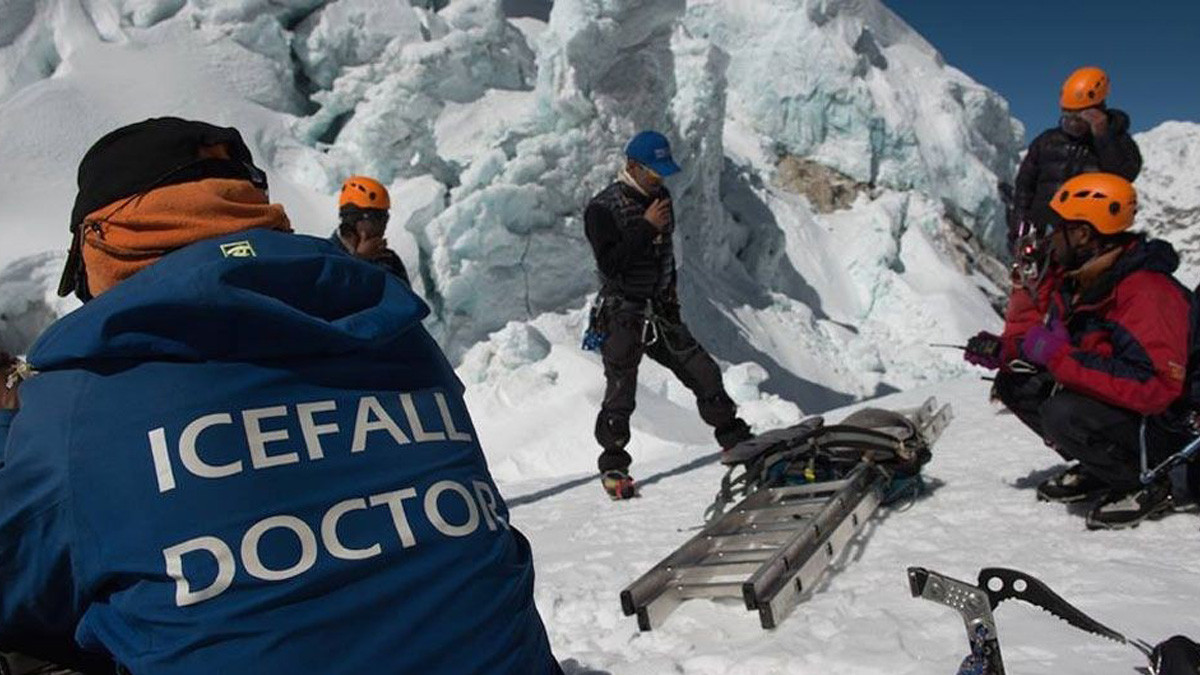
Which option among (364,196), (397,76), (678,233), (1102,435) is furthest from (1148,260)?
(678,233)

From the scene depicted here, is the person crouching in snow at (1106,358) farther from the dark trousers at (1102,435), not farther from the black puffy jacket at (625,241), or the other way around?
the black puffy jacket at (625,241)

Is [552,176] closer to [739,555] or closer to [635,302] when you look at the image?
[635,302]

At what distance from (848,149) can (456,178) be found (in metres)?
14.0

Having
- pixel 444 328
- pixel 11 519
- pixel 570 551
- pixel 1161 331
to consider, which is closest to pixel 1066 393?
pixel 1161 331

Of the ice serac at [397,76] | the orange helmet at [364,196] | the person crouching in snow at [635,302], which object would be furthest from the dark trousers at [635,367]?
the ice serac at [397,76]

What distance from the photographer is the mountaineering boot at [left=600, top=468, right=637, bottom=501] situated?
4.33 m

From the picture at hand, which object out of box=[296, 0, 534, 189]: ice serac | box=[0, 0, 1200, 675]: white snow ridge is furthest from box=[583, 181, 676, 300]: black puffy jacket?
box=[296, 0, 534, 189]: ice serac

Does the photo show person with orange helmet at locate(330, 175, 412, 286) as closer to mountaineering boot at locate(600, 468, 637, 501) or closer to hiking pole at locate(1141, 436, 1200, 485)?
mountaineering boot at locate(600, 468, 637, 501)

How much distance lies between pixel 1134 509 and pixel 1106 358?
52 cm

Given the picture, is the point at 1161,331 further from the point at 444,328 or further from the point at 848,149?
the point at 848,149

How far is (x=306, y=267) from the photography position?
1.15 m

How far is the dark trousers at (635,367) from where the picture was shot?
437cm

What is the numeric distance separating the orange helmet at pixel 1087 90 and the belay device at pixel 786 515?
225 cm

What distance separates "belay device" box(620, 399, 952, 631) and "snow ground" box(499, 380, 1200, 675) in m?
0.06
